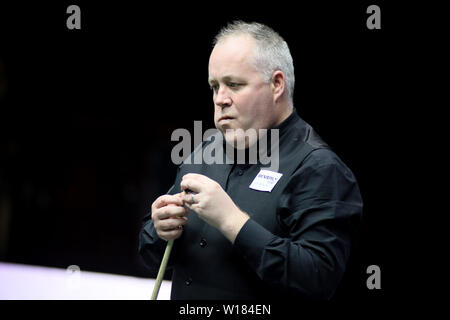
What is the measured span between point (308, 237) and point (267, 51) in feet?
1.88

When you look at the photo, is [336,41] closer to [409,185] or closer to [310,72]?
[310,72]

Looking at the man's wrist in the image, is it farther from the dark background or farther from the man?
the dark background

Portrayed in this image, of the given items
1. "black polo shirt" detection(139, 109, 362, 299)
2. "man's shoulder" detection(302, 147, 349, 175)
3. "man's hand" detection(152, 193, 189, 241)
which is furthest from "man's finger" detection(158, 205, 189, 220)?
"man's shoulder" detection(302, 147, 349, 175)

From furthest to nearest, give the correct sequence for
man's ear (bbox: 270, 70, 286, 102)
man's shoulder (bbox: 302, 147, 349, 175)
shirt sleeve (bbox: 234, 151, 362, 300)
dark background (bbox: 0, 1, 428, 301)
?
1. dark background (bbox: 0, 1, 428, 301)
2. man's ear (bbox: 270, 70, 286, 102)
3. man's shoulder (bbox: 302, 147, 349, 175)
4. shirt sleeve (bbox: 234, 151, 362, 300)

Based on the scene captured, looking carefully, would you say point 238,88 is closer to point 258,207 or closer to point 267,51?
point 267,51

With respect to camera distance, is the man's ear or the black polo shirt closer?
the black polo shirt

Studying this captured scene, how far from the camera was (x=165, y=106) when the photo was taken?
3.96 m

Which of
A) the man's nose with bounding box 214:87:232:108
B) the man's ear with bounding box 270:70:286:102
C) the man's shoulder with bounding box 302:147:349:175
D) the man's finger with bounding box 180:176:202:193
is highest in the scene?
the man's ear with bounding box 270:70:286:102

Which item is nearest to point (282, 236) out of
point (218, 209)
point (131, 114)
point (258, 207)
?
point (258, 207)

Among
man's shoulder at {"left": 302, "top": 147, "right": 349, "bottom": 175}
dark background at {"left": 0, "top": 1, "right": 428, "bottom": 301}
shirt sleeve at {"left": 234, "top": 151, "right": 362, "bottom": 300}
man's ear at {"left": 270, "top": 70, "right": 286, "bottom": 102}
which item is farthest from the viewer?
dark background at {"left": 0, "top": 1, "right": 428, "bottom": 301}

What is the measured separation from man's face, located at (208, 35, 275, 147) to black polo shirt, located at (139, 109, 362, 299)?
0.36 feet

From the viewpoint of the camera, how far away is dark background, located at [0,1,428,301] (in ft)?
8.79

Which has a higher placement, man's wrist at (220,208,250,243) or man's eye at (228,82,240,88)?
man's eye at (228,82,240,88)

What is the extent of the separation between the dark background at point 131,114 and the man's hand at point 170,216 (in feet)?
4.79
